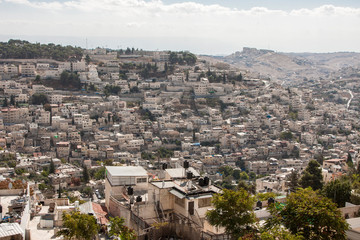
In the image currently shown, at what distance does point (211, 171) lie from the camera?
38.6 metres

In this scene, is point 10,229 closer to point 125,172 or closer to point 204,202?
point 125,172

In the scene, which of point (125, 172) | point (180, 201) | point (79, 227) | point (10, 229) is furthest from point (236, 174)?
point (79, 227)

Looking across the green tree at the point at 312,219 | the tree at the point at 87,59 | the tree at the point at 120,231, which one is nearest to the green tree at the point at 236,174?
the green tree at the point at 312,219

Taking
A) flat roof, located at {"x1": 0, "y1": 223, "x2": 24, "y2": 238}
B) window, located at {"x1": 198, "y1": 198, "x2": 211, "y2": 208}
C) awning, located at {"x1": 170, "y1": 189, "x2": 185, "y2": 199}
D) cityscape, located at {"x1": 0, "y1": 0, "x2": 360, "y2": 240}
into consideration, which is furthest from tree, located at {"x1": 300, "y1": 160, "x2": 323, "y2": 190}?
flat roof, located at {"x1": 0, "y1": 223, "x2": 24, "y2": 238}

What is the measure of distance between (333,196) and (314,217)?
19.2ft

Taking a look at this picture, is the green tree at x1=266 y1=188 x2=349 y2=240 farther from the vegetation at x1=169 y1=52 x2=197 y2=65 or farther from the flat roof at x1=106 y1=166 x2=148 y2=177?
the vegetation at x1=169 y1=52 x2=197 y2=65

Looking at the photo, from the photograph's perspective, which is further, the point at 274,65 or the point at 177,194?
the point at 274,65

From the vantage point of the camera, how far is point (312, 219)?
7.64 m

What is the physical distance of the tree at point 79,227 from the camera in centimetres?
798

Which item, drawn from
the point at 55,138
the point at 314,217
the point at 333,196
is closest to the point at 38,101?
the point at 55,138

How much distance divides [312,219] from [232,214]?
1379 mm

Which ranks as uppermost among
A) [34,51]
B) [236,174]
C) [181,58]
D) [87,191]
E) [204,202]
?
[34,51]

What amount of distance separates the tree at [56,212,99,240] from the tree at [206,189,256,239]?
2.16 metres

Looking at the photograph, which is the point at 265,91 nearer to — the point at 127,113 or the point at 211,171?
the point at 127,113
